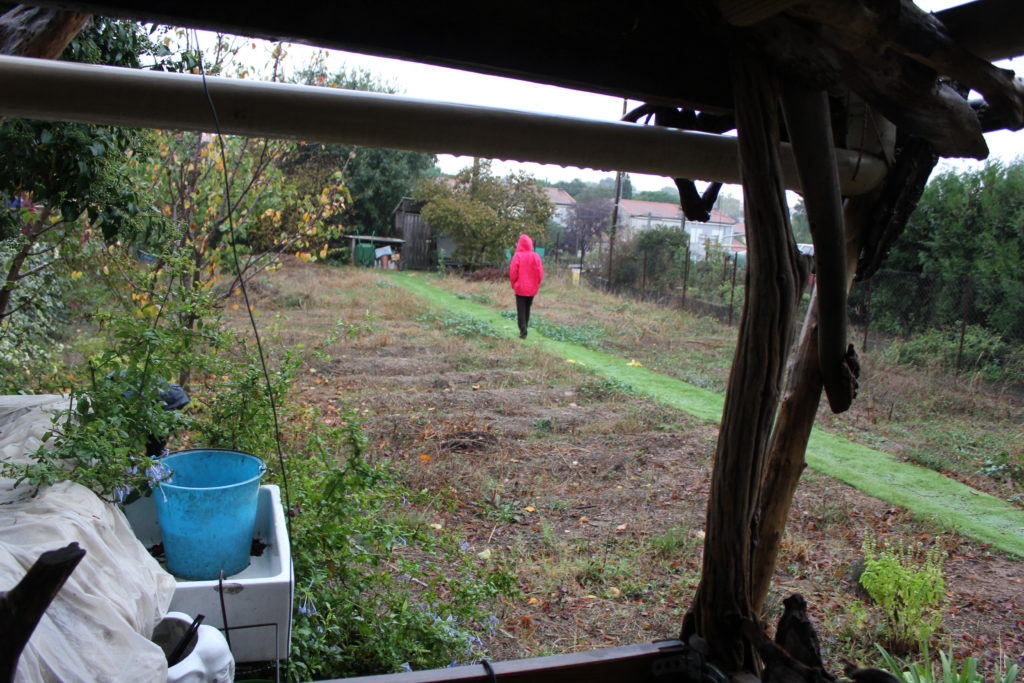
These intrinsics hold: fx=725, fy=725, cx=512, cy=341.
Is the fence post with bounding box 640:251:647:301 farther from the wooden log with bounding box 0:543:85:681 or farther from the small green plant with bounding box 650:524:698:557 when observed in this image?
the wooden log with bounding box 0:543:85:681

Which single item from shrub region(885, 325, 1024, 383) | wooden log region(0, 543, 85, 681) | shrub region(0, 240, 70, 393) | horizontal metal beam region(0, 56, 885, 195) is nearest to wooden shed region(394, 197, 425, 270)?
shrub region(885, 325, 1024, 383)

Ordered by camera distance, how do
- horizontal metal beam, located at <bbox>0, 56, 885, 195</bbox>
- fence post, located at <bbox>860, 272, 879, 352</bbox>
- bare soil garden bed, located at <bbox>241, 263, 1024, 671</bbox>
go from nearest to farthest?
horizontal metal beam, located at <bbox>0, 56, 885, 195</bbox>, bare soil garden bed, located at <bbox>241, 263, 1024, 671</bbox>, fence post, located at <bbox>860, 272, 879, 352</bbox>

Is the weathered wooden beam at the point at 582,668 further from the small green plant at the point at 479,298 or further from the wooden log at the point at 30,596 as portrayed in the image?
the small green plant at the point at 479,298

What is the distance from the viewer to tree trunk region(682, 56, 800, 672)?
1.32 meters

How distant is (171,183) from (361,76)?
9.46 metres

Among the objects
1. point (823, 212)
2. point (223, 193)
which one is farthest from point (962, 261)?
point (823, 212)

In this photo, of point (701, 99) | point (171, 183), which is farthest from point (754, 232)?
point (171, 183)

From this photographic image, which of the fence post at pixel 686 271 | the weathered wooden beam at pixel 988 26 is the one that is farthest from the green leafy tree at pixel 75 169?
the fence post at pixel 686 271

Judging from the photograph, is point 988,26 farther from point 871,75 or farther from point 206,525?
point 206,525

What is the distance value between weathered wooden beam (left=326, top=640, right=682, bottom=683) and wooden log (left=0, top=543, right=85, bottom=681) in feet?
2.25

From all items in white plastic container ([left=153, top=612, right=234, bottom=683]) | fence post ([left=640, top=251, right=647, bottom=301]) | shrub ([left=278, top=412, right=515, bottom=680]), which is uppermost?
fence post ([left=640, top=251, right=647, bottom=301])

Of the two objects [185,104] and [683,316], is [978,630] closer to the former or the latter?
[185,104]

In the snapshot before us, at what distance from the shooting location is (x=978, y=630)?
3717 millimetres

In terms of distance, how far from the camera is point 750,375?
4.54 ft
